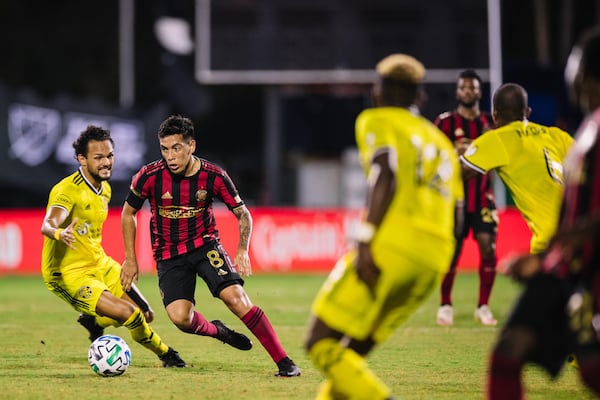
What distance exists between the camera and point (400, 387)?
22.1 feet

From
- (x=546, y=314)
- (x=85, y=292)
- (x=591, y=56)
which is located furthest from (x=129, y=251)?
(x=591, y=56)

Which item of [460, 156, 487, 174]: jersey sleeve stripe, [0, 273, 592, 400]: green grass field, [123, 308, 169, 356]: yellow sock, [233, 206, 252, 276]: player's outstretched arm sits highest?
[460, 156, 487, 174]: jersey sleeve stripe

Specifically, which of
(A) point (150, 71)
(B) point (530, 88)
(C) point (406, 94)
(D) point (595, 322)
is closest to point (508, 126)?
(C) point (406, 94)

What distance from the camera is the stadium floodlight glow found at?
22.7 meters

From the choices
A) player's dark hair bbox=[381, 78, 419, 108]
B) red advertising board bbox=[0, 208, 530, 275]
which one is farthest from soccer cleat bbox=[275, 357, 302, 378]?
red advertising board bbox=[0, 208, 530, 275]

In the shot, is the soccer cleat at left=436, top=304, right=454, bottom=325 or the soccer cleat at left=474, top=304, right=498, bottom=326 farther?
the soccer cleat at left=436, top=304, right=454, bottom=325

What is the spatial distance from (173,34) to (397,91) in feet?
60.7

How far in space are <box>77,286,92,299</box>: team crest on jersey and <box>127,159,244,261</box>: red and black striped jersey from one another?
62cm

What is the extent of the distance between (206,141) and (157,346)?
1028 inches

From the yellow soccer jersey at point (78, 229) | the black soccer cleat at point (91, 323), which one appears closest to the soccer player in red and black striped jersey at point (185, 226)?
the yellow soccer jersey at point (78, 229)

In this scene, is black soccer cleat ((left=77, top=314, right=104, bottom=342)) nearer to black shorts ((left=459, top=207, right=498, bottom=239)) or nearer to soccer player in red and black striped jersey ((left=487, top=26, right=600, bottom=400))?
black shorts ((left=459, top=207, right=498, bottom=239))

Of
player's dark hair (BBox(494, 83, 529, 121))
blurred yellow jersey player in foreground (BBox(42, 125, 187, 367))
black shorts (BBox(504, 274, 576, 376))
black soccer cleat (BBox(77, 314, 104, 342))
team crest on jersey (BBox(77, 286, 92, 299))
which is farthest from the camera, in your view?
black soccer cleat (BBox(77, 314, 104, 342))

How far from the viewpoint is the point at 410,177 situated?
475 cm

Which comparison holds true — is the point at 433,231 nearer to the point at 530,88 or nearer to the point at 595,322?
the point at 595,322
